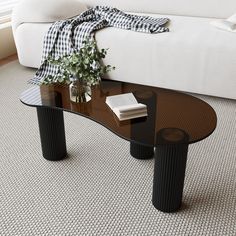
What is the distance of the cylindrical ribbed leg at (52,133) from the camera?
1716mm

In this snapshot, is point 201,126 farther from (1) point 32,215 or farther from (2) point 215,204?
(1) point 32,215

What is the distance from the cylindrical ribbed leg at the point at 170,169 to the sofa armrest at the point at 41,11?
1.88 m

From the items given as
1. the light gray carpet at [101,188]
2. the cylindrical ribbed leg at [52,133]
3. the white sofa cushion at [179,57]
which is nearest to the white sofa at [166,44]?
the white sofa cushion at [179,57]

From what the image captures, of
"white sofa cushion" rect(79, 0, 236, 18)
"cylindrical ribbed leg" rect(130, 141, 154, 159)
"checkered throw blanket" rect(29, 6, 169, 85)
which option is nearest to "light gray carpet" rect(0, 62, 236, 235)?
"cylindrical ribbed leg" rect(130, 141, 154, 159)

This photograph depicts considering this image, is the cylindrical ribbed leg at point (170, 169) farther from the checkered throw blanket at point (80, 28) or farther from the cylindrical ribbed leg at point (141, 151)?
the checkered throw blanket at point (80, 28)

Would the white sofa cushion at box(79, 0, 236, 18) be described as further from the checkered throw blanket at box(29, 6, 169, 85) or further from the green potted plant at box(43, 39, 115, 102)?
the green potted plant at box(43, 39, 115, 102)

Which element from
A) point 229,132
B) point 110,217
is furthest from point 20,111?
point 229,132

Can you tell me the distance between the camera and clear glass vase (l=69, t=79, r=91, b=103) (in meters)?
1.65

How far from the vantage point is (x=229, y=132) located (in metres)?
2.07

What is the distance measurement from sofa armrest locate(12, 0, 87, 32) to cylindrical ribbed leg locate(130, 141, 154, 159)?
155cm

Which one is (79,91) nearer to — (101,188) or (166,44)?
(101,188)

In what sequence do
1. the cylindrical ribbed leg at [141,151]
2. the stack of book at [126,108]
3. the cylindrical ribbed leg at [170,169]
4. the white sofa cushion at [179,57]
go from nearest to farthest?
the cylindrical ribbed leg at [170,169] → the stack of book at [126,108] → the cylindrical ribbed leg at [141,151] → the white sofa cushion at [179,57]

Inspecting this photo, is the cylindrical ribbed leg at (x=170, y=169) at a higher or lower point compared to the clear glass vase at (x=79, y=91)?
lower

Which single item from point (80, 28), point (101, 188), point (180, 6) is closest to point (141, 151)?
point (101, 188)
